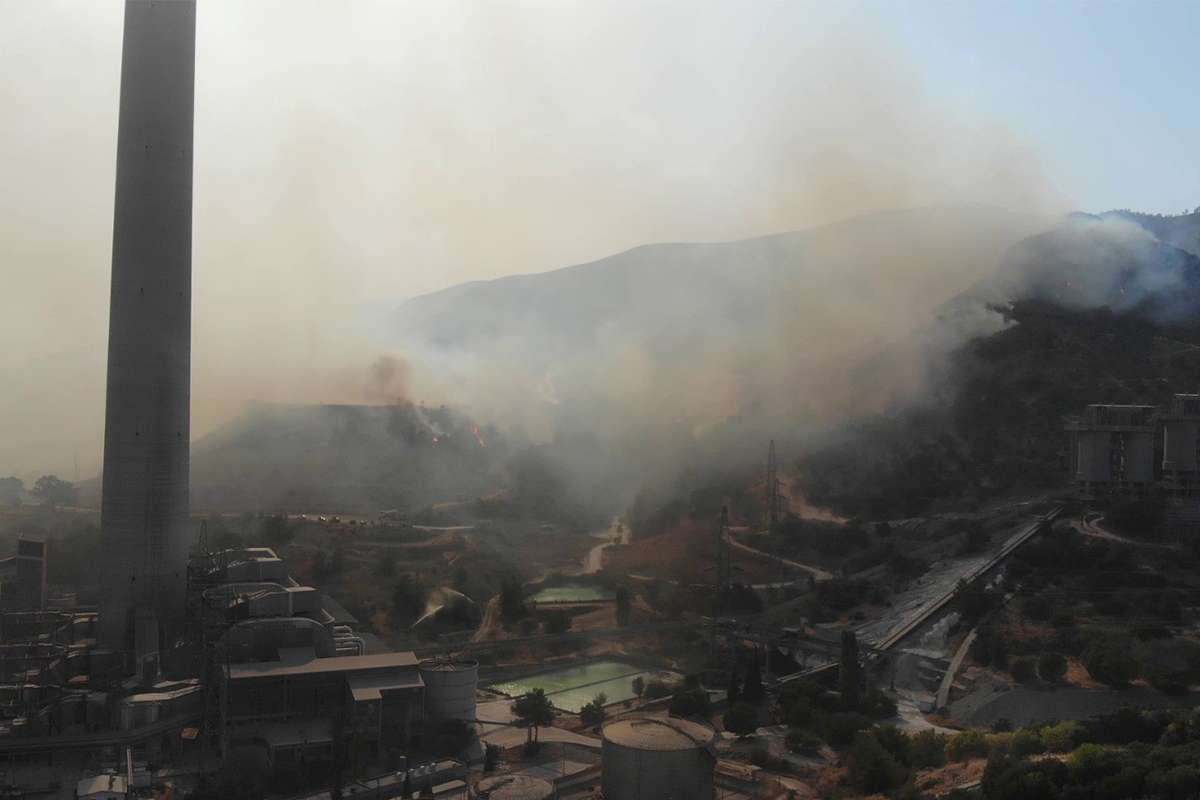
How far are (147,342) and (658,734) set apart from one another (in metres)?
17.6

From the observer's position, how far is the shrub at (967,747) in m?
22.0

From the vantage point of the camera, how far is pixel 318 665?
86.2 feet

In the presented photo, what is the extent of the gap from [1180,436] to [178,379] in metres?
41.9

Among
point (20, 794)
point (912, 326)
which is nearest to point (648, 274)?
point (912, 326)

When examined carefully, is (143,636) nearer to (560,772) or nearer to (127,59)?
(560,772)

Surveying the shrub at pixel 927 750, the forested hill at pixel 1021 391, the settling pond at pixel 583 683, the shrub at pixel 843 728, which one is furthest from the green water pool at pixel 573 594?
the shrub at pixel 927 750

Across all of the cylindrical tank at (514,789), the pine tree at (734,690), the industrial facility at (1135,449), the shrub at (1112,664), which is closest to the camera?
the cylindrical tank at (514,789)

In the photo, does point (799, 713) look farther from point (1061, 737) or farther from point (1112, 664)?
point (1112, 664)

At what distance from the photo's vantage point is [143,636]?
28109mm

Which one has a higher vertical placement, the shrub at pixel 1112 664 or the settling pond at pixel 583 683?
the shrub at pixel 1112 664

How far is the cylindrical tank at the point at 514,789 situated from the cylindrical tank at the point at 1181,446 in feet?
121

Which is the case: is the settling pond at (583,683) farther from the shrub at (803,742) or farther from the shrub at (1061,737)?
the shrub at (1061,737)

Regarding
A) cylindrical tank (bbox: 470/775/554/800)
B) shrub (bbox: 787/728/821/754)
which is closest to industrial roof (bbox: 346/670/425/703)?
cylindrical tank (bbox: 470/775/554/800)

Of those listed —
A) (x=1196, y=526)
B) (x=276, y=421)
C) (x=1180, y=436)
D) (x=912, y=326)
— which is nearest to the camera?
(x=1196, y=526)
